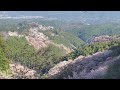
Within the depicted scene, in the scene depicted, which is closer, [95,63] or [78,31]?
[95,63]

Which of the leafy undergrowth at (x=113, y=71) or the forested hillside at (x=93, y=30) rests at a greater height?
the leafy undergrowth at (x=113, y=71)

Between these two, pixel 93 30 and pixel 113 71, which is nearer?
pixel 113 71

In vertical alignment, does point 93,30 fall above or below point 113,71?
below

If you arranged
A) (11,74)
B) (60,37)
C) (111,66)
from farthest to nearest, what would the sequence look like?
1. (60,37)
2. (11,74)
3. (111,66)

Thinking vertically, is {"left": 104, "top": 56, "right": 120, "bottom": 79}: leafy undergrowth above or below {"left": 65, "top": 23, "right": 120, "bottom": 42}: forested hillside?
above

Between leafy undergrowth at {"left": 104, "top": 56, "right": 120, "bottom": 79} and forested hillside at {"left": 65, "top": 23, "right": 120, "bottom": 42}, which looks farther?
forested hillside at {"left": 65, "top": 23, "right": 120, "bottom": 42}

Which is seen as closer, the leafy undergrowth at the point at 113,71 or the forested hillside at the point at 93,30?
the leafy undergrowth at the point at 113,71
